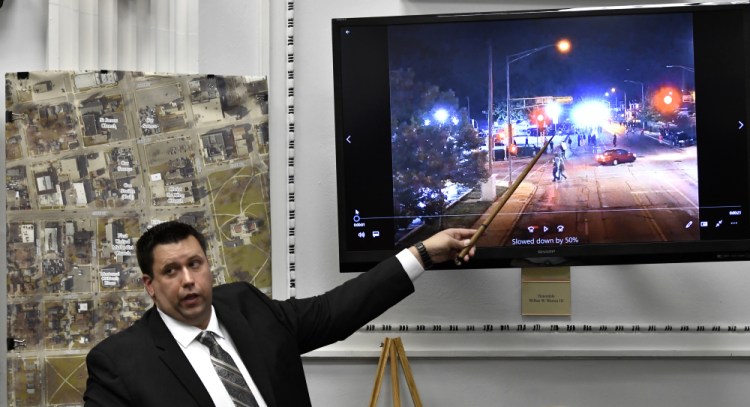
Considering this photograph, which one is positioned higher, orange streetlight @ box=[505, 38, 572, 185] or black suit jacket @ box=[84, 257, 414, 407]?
orange streetlight @ box=[505, 38, 572, 185]

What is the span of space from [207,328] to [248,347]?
0.14m

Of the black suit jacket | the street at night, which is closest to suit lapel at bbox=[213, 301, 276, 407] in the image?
the black suit jacket

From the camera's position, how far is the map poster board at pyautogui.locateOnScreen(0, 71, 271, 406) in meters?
3.18

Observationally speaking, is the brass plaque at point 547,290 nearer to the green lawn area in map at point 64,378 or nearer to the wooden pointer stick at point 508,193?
the wooden pointer stick at point 508,193

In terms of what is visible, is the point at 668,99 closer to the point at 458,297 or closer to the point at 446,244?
the point at 446,244

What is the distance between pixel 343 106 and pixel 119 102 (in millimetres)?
888

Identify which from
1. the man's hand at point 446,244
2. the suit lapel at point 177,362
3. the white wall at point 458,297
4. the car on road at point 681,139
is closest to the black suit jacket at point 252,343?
the suit lapel at point 177,362

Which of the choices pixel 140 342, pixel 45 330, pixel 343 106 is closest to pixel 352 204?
pixel 343 106

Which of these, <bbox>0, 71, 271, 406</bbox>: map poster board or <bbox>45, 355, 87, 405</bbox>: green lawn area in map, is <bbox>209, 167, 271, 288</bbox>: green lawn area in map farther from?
<bbox>45, 355, 87, 405</bbox>: green lawn area in map

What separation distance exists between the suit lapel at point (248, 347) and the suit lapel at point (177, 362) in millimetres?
175

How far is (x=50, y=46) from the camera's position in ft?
10.7

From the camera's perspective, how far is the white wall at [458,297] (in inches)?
131

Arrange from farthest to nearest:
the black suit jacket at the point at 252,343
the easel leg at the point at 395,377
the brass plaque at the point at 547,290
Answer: the brass plaque at the point at 547,290 < the easel leg at the point at 395,377 < the black suit jacket at the point at 252,343

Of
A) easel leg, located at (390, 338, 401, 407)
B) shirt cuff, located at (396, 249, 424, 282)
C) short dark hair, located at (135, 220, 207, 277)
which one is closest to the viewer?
short dark hair, located at (135, 220, 207, 277)
